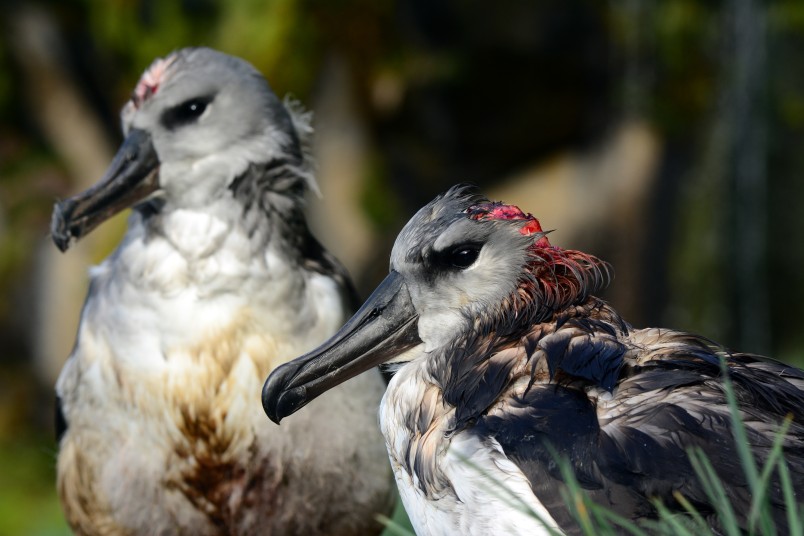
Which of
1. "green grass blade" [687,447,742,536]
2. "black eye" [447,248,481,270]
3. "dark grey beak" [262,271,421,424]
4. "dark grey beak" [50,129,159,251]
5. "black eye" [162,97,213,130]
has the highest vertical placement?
"black eye" [162,97,213,130]

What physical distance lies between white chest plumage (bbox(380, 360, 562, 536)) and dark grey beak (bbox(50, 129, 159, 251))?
120 cm

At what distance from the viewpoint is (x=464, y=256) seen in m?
2.99

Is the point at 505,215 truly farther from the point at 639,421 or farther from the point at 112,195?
the point at 112,195

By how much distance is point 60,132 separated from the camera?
33.8ft

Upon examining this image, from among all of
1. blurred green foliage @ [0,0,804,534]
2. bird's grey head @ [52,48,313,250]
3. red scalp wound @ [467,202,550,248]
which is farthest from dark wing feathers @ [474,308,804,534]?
blurred green foliage @ [0,0,804,534]

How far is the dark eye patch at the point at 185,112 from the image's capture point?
12.6ft

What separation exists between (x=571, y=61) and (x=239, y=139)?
6593mm

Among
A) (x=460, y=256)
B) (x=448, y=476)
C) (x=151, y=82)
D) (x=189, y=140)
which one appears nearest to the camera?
(x=448, y=476)

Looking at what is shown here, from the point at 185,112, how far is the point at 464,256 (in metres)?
1.31

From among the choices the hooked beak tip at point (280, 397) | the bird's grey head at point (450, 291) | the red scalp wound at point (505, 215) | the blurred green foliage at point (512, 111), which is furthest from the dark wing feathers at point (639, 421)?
the blurred green foliage at point (512, 111)

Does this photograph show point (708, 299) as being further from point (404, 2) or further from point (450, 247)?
point (450, 247)

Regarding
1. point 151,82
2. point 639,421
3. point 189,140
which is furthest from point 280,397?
point 151,82

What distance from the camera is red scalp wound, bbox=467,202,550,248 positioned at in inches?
118

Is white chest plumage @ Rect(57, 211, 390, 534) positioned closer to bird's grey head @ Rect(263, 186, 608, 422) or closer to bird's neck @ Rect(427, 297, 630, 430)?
bird's grey head @ Rect(263, 186, 608, 422)
